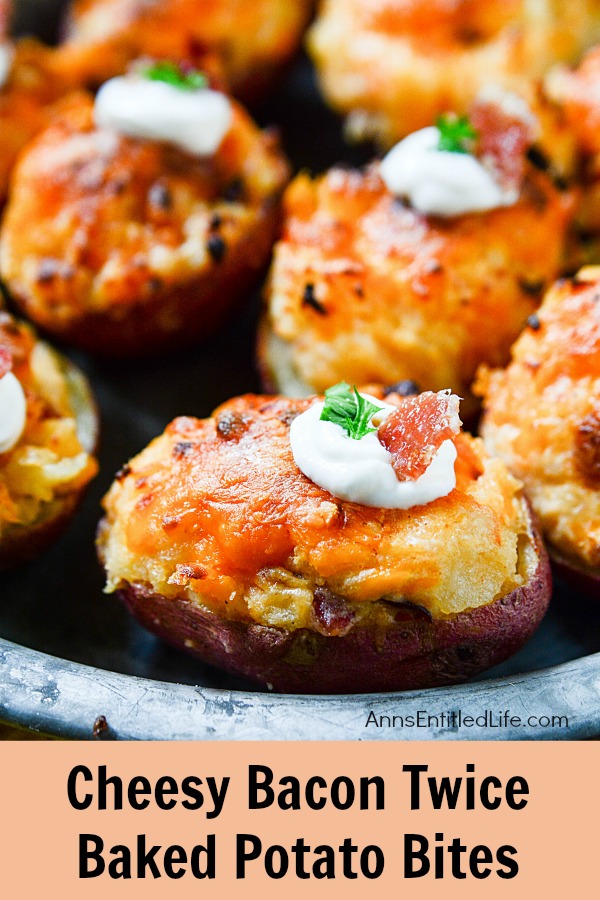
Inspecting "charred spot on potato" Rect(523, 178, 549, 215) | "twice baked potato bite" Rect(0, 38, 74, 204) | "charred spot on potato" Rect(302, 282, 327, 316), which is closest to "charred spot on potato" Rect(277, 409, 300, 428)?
"charred spot on potato" Rect(302, 282, 327, 316)

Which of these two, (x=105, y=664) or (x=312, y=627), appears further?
(x=105, y=664)

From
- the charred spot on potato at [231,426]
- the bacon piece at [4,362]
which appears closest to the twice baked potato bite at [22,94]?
the bacon piece at [4,362]

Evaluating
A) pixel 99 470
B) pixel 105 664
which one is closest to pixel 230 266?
pixel 99 470

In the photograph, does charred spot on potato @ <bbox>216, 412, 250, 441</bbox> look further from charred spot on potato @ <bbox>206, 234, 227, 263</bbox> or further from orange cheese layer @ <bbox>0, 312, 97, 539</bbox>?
charred spot on potato @ <bbox>206, 234, 227, 263</bbox>

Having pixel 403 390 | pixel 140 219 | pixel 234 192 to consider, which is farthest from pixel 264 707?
pixel 234 192

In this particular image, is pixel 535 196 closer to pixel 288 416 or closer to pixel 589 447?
pixel 589 447

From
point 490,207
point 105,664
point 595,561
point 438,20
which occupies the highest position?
point 438,20

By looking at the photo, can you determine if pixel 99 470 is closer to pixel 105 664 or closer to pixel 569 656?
pixel 105 664

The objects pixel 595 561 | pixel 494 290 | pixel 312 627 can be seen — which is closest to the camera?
pixel 312 627

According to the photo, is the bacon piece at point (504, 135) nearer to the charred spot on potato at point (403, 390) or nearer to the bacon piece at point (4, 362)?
the charred spot on potato at point (403, 390)
